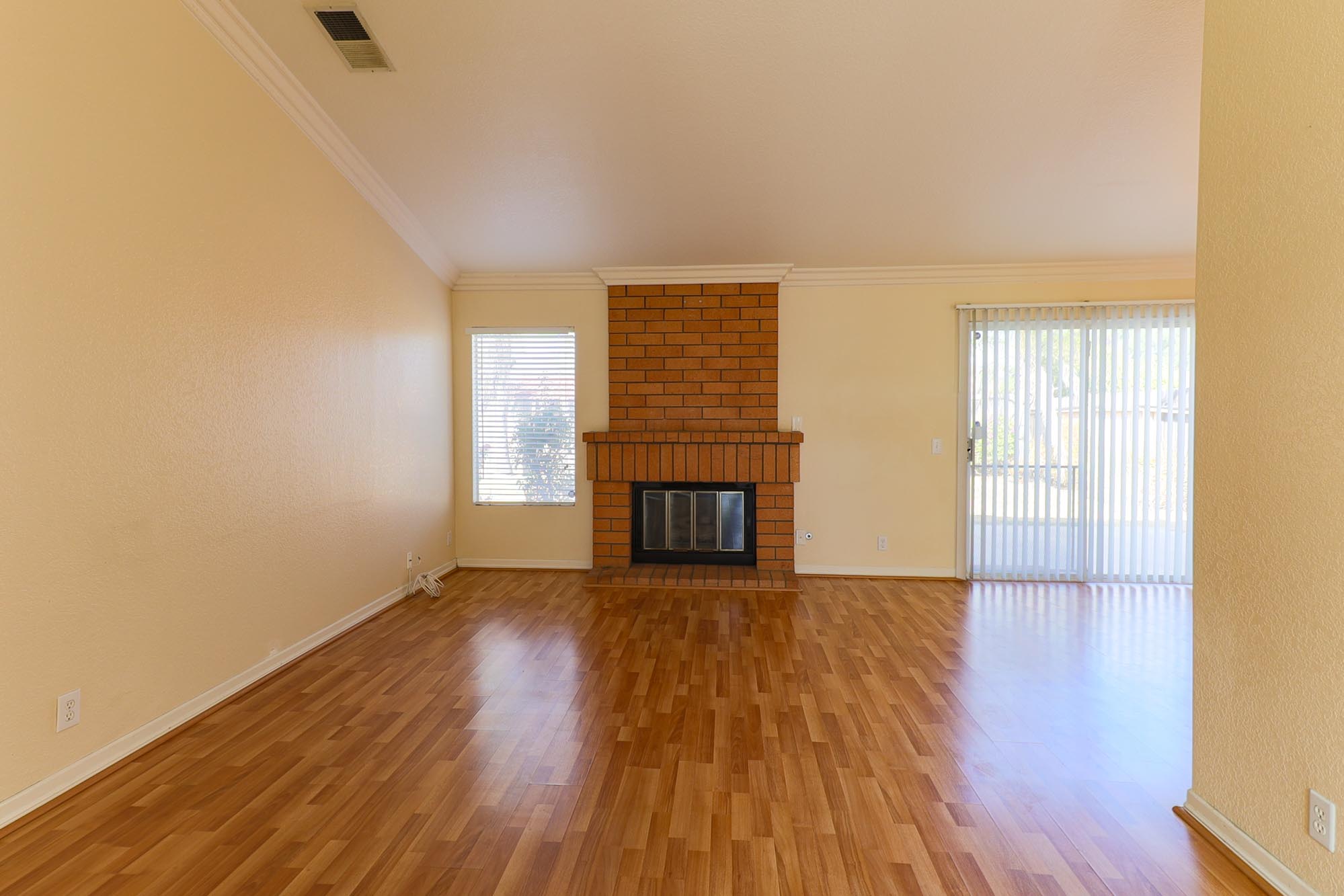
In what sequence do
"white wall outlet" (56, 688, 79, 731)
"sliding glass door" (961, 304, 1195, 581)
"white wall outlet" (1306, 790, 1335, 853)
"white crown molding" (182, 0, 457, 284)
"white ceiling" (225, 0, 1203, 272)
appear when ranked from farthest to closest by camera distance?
1. "sliding glass door" (961, 304, 1195, 581)
2. "white ceiling" (225, 0, 1203, 272)
3. "white crown molding" (182, 0, 457, 284)
4. "white wall outlet" (56, 688, 79, 731)
5. "white wall outlet" (1306, 790, 1335, 853)

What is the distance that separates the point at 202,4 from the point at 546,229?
224 cm

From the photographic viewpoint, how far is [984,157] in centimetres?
368

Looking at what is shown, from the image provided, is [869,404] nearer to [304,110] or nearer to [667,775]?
[667,775]

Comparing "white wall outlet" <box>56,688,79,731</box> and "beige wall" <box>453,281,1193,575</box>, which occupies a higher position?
"beige wall" <box>453,281,1193,575</box>

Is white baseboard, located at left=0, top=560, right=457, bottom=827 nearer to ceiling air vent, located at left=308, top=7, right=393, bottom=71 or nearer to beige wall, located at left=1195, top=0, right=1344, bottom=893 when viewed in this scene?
ceiling air vent, located at left=308, top=7, right=393, bottom=71

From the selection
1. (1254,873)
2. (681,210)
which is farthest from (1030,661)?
(681,210)

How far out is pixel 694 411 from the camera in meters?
5.30

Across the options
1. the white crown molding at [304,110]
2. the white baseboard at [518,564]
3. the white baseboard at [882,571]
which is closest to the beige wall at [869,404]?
the white baseboard at [882,571]

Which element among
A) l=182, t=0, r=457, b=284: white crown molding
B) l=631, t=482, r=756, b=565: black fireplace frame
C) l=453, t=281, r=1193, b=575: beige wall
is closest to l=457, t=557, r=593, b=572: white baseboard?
l=631, t=482, r=756, b=565: black fireplace frame

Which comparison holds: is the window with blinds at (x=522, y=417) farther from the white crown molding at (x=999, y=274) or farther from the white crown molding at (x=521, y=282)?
the white crown molding at (x=999, y=274)

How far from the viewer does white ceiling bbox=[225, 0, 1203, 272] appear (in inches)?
112

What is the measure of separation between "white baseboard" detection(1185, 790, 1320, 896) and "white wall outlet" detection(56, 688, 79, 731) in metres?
3.54

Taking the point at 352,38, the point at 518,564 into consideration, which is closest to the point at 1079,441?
the point at 518,564

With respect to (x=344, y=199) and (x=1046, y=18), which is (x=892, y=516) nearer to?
(x=1046, y=18)
